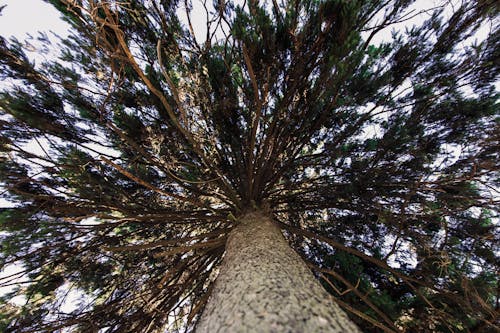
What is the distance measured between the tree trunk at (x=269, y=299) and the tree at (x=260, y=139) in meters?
0.56

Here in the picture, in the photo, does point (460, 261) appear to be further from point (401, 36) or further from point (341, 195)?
point (401, 36)

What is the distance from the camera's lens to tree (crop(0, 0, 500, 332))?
2695 mm

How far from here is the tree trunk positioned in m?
1.05

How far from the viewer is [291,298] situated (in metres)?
1.21

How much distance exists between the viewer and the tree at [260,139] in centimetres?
270

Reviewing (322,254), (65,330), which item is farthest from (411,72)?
(65,330)

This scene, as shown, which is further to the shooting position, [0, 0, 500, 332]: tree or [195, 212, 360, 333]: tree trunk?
[0, 0, 500, 332]: tree

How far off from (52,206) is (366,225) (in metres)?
4.20

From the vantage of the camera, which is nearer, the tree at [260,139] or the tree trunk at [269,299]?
the tree trunk at [269,299]

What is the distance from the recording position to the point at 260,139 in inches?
154

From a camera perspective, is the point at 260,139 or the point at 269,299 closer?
the point at 269,299

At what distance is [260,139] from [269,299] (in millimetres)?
2890

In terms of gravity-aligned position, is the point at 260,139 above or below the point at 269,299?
above

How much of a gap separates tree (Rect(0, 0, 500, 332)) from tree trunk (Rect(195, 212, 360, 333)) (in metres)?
0.56
